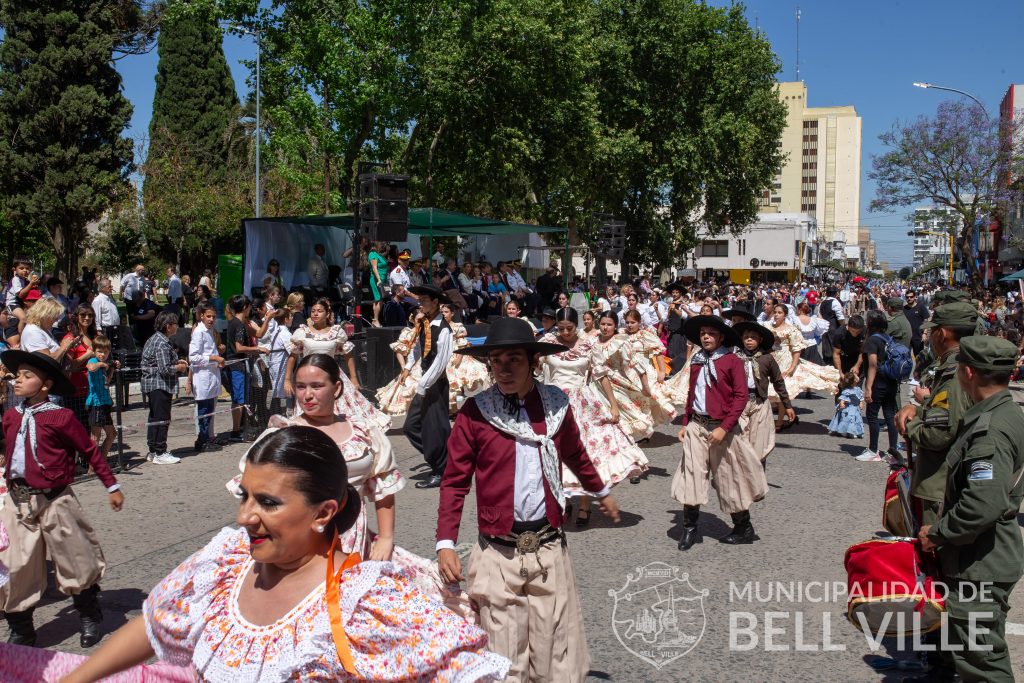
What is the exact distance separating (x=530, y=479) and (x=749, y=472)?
12.5 ft

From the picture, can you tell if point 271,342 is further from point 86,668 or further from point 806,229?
point 806,229

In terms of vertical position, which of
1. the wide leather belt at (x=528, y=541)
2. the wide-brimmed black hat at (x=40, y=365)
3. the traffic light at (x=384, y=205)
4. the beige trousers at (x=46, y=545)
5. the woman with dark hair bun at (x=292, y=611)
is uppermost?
the traffic light at (x=384, y=205)

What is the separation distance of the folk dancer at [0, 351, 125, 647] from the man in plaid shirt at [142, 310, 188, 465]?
18.4ft

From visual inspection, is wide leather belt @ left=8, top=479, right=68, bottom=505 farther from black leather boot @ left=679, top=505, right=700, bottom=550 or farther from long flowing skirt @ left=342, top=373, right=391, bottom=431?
black leather boot @ left=679, top=505, right=700, bottom=550

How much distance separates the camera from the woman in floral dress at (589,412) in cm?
855

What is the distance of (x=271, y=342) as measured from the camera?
1334cm

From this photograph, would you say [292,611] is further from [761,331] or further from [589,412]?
[761,331]

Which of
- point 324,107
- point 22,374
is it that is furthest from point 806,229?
point 22,374

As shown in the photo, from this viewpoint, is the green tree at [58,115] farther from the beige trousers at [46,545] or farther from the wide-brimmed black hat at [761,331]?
the beige trousers at [46,545]

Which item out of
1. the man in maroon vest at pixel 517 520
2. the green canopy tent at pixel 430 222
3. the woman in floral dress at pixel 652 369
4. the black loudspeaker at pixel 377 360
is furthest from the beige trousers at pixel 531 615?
the green canopy tent at pixel 430 222

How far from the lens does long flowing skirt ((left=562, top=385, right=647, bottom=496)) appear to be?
852 centimetres

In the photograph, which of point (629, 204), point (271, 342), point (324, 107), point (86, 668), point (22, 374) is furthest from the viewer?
point (629, 204)

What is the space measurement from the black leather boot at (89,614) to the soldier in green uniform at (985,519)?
4.71 meters

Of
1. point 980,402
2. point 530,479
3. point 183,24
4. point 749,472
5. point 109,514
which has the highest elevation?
point 183,24
